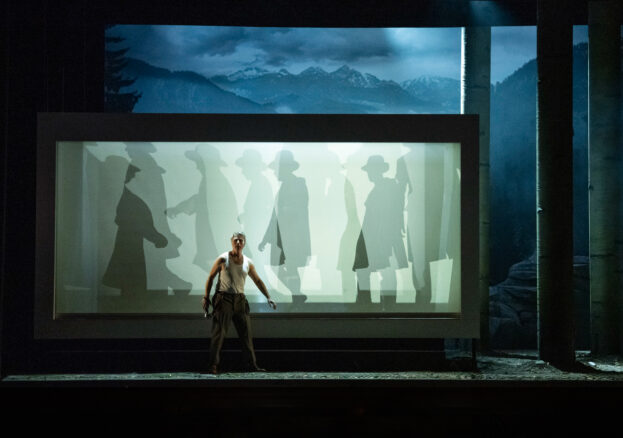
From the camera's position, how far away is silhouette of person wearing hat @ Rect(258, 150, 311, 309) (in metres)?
9.73

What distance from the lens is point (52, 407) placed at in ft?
21.4

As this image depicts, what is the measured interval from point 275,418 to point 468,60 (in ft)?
24.4

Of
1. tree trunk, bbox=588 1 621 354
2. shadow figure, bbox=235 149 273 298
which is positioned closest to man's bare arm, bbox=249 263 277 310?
shadow figure, bbox=235 149 273 298

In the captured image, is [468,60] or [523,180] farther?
[523,180]

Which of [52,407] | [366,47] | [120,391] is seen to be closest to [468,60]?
[366,47]

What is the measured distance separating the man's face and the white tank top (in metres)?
0.18

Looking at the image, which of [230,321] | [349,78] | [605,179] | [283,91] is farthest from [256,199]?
[349,78]

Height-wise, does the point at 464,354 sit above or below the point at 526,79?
below

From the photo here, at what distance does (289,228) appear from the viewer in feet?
32.0

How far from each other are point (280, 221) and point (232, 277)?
1.28 metres

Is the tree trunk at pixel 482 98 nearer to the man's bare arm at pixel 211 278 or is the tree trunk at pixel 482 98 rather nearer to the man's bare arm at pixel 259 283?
the man's bare arm at pixel 259 283

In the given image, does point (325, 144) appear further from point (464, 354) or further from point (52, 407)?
point (52, 407)

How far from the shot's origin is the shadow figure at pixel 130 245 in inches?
378

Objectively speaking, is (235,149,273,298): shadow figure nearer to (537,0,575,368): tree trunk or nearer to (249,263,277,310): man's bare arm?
(249,263,277,310): man's bare arm
